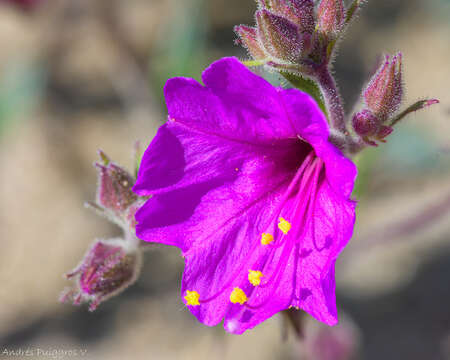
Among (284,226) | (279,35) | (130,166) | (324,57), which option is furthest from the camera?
(130,166)

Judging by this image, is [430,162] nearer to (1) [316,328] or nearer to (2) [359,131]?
(1) [316,328]

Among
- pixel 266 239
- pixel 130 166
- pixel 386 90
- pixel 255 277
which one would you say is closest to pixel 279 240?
pixel 266 239

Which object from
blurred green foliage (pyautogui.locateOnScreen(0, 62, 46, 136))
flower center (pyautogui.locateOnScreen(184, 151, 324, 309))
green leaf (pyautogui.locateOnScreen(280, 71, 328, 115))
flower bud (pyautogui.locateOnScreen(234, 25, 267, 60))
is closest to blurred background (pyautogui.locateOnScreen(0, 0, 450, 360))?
blurred green foliage (pyautogui.locateOnScreen(0, 62, 46, 136))

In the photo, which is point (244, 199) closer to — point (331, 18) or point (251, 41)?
point (251, 41)

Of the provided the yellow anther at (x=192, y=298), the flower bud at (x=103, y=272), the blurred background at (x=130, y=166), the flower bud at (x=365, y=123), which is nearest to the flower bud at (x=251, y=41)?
the flower bud at (x=365, y=123)

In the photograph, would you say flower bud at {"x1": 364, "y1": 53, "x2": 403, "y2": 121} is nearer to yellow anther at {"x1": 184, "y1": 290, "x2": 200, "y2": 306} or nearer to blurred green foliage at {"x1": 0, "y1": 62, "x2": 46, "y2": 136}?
yellow anther at {"x1": 184, "y1": 290, "x2": 200, "y2": 306}

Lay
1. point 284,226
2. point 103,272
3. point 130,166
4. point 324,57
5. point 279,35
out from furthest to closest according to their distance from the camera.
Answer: point 130,166
point 103,272
point 284,226
point 324,57
point 279,35

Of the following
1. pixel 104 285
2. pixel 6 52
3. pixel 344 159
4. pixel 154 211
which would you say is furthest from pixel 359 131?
pixel 6 52
